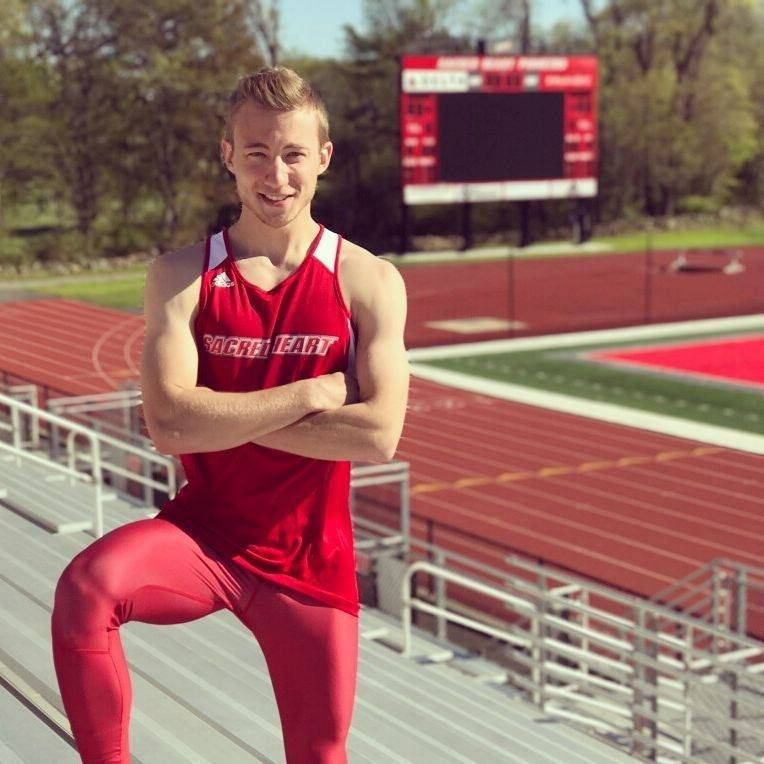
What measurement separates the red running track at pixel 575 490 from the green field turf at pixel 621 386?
1420mm

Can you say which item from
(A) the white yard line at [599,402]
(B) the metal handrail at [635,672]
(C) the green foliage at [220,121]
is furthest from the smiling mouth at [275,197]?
(C) the green foliage at [220,121]

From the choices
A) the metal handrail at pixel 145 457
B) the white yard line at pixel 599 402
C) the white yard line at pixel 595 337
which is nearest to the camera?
the metal handrail at pixel 145 457

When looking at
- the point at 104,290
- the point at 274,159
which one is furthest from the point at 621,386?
the point at 274,159

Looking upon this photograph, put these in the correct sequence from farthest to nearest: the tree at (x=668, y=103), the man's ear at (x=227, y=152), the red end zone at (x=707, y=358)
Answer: the tree at (x=668, y=103) < the red end zone at (x=707, y=358) < the man's ear at (x=227, y=152)

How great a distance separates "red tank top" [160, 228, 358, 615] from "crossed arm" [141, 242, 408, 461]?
0.04 metres

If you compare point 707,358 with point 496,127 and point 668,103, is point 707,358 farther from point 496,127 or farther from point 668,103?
point 668,103

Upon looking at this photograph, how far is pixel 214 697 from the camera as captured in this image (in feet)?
13.5

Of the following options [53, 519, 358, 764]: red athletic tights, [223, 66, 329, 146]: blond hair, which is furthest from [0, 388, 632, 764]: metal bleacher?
[223, 66, 329, 146]: blond hair

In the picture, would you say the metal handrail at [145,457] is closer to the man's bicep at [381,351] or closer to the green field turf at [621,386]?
the man's bicep at [381,351]

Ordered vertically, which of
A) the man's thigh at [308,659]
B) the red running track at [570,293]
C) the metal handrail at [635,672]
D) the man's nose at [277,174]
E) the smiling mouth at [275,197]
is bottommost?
the red running track at [570,293]

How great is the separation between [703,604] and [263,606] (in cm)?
844

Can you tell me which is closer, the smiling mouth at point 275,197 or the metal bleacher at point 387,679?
the smiling mouth at point 275,197

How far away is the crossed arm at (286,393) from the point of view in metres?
2.17

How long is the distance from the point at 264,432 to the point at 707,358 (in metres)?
22.8
